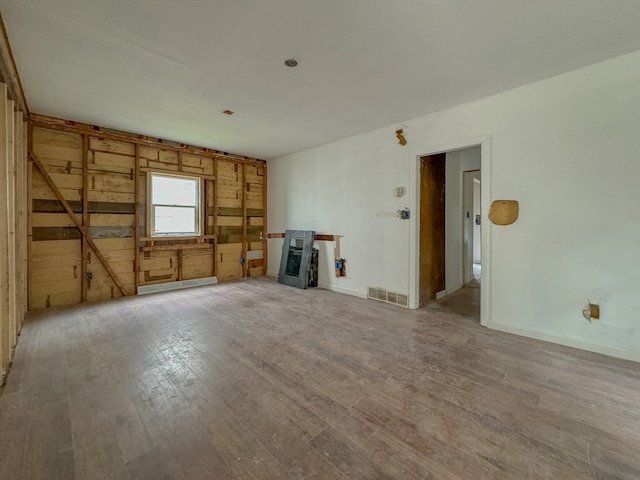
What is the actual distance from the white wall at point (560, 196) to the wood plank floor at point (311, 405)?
0.36 m

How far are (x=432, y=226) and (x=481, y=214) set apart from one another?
1.15 m

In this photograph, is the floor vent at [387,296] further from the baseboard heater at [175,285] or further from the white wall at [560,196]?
the baseboard heater at [175,285]

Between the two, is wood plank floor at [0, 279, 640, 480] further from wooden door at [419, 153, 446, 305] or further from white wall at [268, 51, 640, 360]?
wooden door at [419, 153, 446, 305]

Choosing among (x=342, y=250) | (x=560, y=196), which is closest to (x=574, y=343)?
(x=560, y=196)

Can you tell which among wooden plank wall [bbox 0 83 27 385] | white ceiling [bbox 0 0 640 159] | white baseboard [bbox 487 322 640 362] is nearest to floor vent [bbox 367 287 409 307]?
white baseboard [bbox 487 322 640 362]

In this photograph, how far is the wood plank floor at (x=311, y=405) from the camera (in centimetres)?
135

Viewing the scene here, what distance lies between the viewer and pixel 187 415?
1.70 meters

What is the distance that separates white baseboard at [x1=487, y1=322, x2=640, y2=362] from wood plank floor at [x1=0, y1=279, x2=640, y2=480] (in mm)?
127

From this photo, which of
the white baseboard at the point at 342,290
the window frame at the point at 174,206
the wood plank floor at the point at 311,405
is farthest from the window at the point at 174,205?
the white baseboard at the point at 342,290

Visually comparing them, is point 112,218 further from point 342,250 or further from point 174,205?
point 342,250

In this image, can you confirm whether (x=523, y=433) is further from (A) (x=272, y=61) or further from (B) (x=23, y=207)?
(B) (x=23, y=207)

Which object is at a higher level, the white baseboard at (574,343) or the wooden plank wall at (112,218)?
the wooden plank wall at (112,218)

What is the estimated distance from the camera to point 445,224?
4715 mm

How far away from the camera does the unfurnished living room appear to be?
1.54 meters
